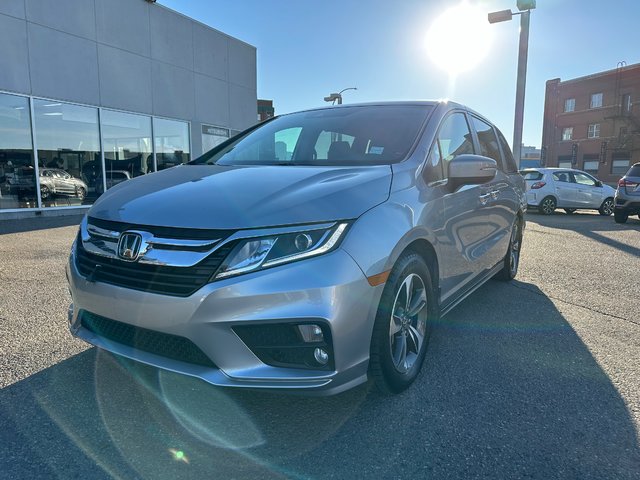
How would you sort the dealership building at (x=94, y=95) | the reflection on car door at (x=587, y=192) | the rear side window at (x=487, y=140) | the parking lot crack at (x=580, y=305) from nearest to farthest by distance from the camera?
the parking lot crack at (x=580, y=305) < the rear side window at (x=487, y=140) < the dealership building at (x=94, y=95) < the reflection on car door at (x=587, y=192)

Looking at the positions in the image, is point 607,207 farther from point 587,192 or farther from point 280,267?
point 280,267

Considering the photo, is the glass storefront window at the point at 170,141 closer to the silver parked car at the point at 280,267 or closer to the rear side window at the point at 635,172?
the silver parked car at the point at 280,267

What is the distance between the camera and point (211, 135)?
1639 cm

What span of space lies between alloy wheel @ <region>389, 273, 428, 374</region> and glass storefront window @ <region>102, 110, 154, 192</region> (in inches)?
456

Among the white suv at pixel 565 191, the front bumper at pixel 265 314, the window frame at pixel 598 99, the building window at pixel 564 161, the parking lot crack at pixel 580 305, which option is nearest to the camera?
the front bumper at pixel 265 314

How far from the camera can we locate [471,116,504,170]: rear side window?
409 centimetres

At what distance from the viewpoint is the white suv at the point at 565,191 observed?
1470cm

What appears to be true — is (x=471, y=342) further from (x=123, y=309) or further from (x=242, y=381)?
(x=123, y=309)

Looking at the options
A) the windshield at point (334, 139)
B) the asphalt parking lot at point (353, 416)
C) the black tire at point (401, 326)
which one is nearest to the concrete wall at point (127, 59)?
the asphalt parking lot at point (353, 416)

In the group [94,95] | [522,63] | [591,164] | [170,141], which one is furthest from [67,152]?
[591,164]

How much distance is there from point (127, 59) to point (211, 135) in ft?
13.2

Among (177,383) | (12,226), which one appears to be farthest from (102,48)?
(177,383)

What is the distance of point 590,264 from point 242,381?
596cm

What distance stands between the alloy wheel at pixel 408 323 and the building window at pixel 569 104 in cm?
4624
